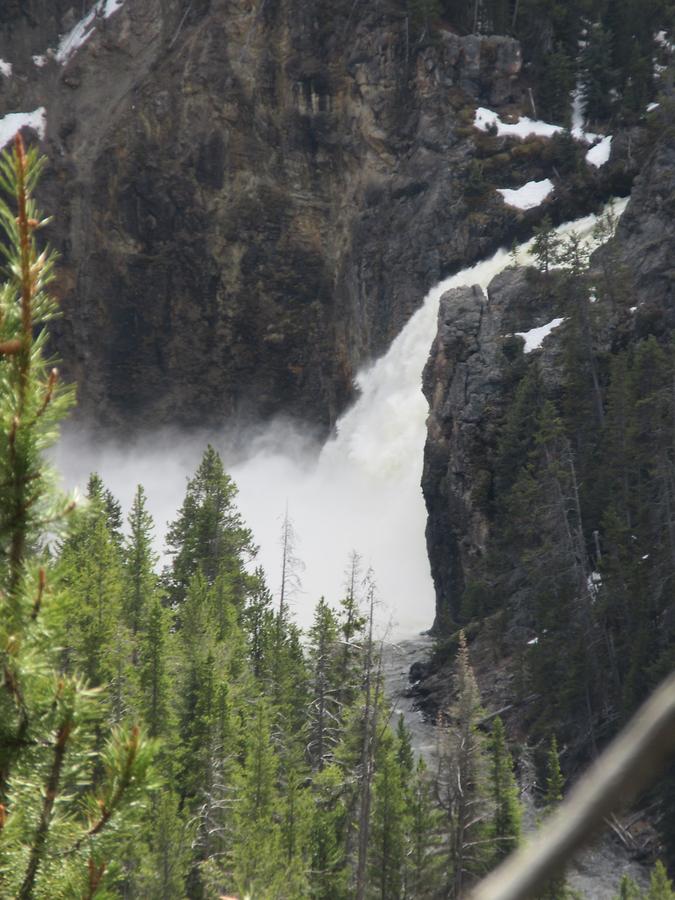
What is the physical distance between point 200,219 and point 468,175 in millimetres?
18219

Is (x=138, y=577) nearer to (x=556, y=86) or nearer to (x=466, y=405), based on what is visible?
(x=466, y=405)

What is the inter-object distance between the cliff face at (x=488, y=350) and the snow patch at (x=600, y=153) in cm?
989

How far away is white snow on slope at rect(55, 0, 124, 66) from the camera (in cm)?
7069

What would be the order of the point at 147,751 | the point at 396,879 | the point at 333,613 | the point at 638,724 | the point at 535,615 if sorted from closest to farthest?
the point at 638,724 < the point at 147,751 < the point at 396,879 < the point at 333,613 < the point at 535,615

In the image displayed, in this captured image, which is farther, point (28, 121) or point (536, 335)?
point (28, 121)

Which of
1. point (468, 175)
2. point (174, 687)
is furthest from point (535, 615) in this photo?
point (468, 175)

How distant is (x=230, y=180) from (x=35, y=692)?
219 ft

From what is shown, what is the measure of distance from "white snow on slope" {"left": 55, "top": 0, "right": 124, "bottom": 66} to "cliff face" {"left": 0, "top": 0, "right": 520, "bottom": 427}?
0.59 m

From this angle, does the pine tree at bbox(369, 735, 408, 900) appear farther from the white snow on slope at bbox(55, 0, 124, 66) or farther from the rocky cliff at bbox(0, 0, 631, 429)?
the white snow on slope at bbox(55, 0, 124, 66)

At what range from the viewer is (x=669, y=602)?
3206cm

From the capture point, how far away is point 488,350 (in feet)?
154

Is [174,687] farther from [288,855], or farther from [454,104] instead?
[454,104]

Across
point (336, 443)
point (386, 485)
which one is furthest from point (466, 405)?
point (336, 443)

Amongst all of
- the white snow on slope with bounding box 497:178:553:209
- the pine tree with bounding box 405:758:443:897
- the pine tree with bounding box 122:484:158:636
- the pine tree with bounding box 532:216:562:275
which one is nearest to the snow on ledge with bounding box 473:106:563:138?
the white snow on slope with bounding box 497:178:553:209
